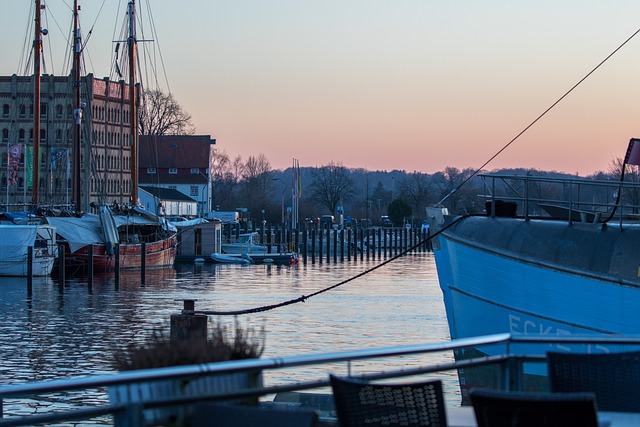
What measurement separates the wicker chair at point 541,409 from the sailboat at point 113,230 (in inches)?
1842

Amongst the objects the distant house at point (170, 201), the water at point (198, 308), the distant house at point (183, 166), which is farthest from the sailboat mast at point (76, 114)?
the distant house at point (183, 166)

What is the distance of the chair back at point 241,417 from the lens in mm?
5035

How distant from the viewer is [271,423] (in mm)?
5246


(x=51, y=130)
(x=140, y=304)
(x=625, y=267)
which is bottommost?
(x=140, y=304)

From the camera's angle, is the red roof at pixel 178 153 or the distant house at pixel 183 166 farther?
the distant house at pixel 183 166

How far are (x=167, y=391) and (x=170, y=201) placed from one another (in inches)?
4033

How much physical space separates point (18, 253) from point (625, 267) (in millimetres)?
43976

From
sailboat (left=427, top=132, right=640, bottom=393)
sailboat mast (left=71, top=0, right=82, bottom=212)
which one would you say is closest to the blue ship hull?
sailboat (left=427, top=132, right=640, bottom=393)

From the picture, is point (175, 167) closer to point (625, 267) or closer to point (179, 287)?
point (179, 287)

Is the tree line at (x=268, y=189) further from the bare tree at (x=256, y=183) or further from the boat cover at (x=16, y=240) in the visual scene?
the boat cover at (x=16, y=240)

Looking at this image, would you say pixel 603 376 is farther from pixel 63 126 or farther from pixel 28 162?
pixel 63 126

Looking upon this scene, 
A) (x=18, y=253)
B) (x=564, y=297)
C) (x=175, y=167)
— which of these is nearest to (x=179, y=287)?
(x=18, y=253)

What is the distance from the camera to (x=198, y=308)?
36.5m

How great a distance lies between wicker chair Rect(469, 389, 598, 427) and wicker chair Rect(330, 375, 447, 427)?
64cm
